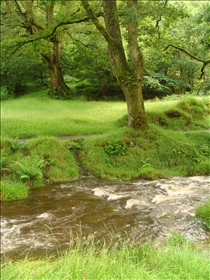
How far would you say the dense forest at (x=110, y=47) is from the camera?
11.6 metres

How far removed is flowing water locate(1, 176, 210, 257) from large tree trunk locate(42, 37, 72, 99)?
13.7m

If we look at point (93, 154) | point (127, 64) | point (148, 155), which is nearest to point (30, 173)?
point (93, 154)

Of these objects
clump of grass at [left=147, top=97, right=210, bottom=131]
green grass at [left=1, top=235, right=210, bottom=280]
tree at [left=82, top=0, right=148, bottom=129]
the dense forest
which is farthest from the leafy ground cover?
green grass at [left=1, top=235, right=210, bottom=280]

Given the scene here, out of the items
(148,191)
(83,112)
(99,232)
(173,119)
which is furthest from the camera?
(83,112)

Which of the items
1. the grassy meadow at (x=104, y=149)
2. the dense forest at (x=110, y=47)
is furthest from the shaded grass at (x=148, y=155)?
the dense forest at (x=110, y=47)

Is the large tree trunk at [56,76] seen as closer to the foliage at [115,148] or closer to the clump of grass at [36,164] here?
the clump of grass at [36,164]

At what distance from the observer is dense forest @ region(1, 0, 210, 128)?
11633mm

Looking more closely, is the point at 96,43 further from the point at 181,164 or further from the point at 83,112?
the point at 181,164

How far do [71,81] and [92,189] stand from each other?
1752 centimetres

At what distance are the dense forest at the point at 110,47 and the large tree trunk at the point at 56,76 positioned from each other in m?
0.08

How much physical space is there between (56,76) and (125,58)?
40.0ft

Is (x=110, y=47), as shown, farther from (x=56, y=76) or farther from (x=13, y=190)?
(x=56, y=76)

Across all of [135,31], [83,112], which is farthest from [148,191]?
[83,112]

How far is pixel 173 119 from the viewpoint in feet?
51.6
